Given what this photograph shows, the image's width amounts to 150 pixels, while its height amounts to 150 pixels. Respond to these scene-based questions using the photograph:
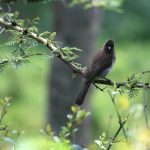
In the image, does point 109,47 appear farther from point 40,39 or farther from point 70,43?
point 70,43

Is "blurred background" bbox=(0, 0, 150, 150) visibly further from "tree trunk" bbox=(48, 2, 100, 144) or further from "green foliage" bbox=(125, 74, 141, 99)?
"green foliage" bbox=(125, 74, 141, 99)

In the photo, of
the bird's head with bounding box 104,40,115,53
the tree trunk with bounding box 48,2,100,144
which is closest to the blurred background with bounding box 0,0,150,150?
the tree trunk with bounding box 48,2,100,144

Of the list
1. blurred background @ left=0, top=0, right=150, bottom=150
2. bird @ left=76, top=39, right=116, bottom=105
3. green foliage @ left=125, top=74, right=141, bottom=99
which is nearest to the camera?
green foliage @ left=125, top=74, right=141, bottom=99

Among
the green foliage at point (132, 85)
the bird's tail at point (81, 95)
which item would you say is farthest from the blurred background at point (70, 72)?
the green foliage at point (132, 85)

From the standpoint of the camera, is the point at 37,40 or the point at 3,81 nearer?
the point at 37,40

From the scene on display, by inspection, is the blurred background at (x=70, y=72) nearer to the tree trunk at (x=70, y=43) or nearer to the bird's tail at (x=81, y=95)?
the tree trunk at (x=70, y=43)

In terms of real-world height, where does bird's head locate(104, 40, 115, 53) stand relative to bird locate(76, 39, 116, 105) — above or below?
above

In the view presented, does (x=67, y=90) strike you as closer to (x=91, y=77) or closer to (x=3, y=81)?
(x=91, y=77)

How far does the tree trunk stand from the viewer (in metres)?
9.93

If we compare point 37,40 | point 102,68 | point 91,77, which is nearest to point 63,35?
point 102,68

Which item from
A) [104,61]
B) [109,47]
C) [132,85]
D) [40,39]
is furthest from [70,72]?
[132,85]

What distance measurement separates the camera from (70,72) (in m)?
9.96

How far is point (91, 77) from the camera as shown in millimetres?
4621

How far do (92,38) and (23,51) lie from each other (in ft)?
21.9
